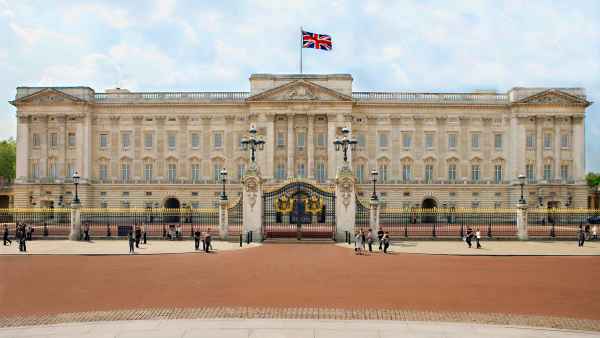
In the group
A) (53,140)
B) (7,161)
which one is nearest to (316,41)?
(53,140)

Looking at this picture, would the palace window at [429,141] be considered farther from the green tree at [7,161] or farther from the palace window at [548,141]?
the green tree at [7,161]

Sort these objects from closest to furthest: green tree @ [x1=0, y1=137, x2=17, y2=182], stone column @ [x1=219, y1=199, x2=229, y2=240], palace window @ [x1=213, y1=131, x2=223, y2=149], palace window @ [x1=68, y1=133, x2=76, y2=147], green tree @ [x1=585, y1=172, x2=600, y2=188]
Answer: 1. stone column @ [x1=219, y1=199, x2=229, y2=240]
2. palace window @ [x1=68, y1=133, x2=76, y2=147]
3. palace window @ [x1=213, y1=131, x2=223, y2=149]
4. green tree @ [x1=0, y1=137, x2=17, y2=182]
5. green tree @ [x1=585, y1=172, x2=600, y2=188]

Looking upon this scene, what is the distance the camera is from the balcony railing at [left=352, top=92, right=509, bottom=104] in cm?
6284

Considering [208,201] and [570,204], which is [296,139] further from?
[570,204]

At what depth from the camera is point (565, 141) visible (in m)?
62.8

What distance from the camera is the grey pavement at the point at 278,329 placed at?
1173 centimetres

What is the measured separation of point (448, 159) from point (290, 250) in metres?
39.9

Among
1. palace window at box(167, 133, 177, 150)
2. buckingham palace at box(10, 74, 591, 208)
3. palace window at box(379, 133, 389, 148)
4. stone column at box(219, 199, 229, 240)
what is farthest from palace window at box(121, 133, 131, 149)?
stone column at box(219, 199, 229, 240)

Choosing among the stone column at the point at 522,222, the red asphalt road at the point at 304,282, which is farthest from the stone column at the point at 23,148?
the stone column at the point at 522,222

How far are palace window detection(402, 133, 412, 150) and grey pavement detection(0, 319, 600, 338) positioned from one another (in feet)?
170

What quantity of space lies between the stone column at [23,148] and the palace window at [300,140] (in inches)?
1369

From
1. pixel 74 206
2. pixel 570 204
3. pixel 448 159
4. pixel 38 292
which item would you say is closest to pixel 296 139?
pixel 448 159

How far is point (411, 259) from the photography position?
1005 inches

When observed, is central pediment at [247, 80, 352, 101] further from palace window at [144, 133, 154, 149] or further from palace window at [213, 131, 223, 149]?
palace window at [144, 133, 154, 149]
